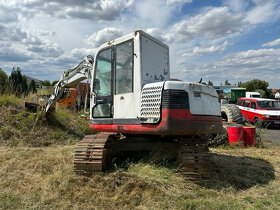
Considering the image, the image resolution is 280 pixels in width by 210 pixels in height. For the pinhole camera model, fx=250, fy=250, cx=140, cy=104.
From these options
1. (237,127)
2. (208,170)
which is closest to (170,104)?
(208,170)

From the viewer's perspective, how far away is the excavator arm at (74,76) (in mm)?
6215

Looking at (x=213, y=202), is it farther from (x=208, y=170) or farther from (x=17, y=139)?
(x=17, y=139)

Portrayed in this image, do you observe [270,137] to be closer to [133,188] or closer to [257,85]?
[133,188]

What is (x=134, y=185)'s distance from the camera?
395 cm

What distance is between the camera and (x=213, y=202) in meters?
3.52

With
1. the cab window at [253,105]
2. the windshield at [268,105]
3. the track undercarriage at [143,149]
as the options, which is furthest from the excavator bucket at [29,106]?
the windshield at [268,105]

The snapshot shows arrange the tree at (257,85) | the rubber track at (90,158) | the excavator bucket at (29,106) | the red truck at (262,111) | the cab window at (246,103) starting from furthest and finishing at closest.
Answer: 1. the tree at (257,85)
2. the cab window at (246,103)
3. the red truck at (262,111)
4. the excavator bucket at (29,106)
5. the rubber track at (90,158)

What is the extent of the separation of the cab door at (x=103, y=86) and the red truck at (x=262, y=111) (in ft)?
36.7

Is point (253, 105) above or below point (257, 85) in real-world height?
below

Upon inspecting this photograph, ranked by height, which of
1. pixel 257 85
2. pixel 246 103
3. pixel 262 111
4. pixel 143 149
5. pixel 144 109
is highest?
pixel 257 85

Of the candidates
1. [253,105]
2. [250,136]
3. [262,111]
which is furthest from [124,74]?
[253,105]

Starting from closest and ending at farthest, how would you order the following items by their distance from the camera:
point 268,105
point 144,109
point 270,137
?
point 144,109, point 270,137, point 268,105

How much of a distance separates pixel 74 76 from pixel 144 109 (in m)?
3.34

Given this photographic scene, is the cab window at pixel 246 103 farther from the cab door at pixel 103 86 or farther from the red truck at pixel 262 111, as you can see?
the cab door at pixel 103 86
